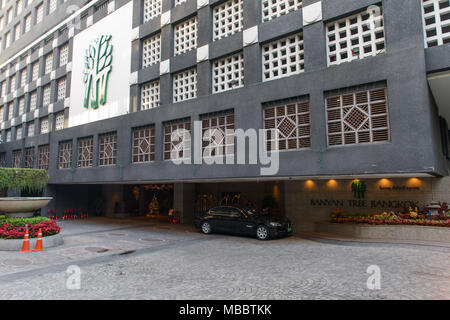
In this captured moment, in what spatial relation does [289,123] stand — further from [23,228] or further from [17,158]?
[17,158]

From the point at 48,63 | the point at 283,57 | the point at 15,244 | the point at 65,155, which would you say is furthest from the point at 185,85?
the point at 48,63

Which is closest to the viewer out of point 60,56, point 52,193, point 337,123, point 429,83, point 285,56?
point 429,83

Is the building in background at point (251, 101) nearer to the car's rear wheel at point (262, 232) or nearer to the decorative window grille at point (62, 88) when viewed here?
the decorative window grille at point (62, 88)

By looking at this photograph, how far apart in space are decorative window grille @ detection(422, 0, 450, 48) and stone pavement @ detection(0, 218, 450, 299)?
745 centimetres

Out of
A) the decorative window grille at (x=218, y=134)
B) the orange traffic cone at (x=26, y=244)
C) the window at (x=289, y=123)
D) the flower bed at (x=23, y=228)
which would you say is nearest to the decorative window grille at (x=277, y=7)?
the window at (x=289, y=123)

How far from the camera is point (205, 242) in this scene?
13.6m

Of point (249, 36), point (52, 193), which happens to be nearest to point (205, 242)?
point (249, 36)

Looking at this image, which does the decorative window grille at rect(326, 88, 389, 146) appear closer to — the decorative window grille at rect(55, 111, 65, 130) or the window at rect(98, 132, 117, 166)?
the window at rect(98, 132, 117, 166)

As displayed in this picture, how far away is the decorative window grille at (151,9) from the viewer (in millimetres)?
20156

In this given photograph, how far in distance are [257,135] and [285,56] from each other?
13.6 feet

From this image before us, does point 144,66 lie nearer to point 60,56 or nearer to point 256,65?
point 256,65

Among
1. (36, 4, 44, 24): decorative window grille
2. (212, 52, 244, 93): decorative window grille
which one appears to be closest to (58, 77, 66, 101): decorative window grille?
(36, 4, 44, 24): decorative window grille

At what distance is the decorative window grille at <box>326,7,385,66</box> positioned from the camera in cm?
1188

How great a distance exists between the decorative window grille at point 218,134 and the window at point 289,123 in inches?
→ 74.6
